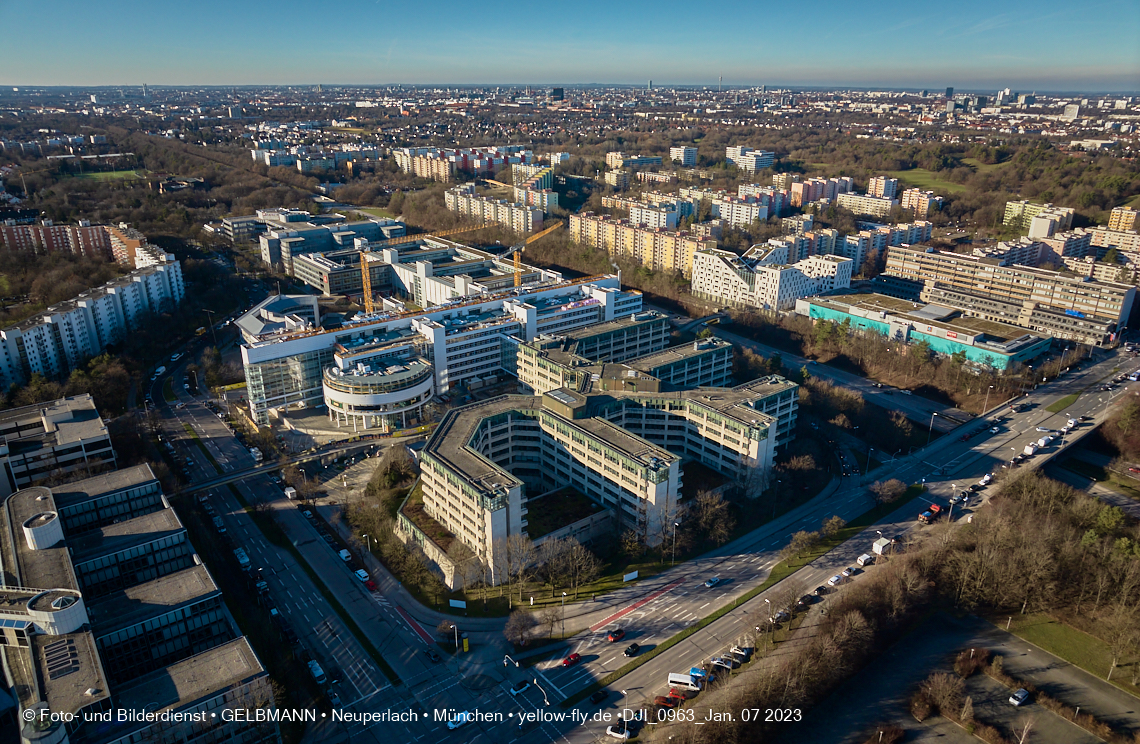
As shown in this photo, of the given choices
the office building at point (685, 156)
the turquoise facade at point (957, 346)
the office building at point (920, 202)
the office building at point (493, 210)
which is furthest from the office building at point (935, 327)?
the office building at point (685, 156)

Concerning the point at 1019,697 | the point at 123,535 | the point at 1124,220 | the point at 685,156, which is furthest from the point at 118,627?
the point at 685,156

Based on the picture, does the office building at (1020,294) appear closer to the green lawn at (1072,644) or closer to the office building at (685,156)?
the green lawn at (1072,644)

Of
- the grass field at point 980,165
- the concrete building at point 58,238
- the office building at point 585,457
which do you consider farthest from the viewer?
the grass field at point 980,165

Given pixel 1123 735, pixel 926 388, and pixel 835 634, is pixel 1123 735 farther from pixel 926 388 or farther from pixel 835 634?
pixel 926 388

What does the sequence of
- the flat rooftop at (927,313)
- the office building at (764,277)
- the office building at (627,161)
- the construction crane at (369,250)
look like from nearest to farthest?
the flat rooftop at (927,313) → the construction crane at (369,250) → the office building at (764,277) → the office building at (627,161)

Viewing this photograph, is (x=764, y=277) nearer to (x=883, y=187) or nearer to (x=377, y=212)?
(x=883, y=187)

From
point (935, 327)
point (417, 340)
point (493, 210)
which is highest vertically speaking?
point (493, 210)
